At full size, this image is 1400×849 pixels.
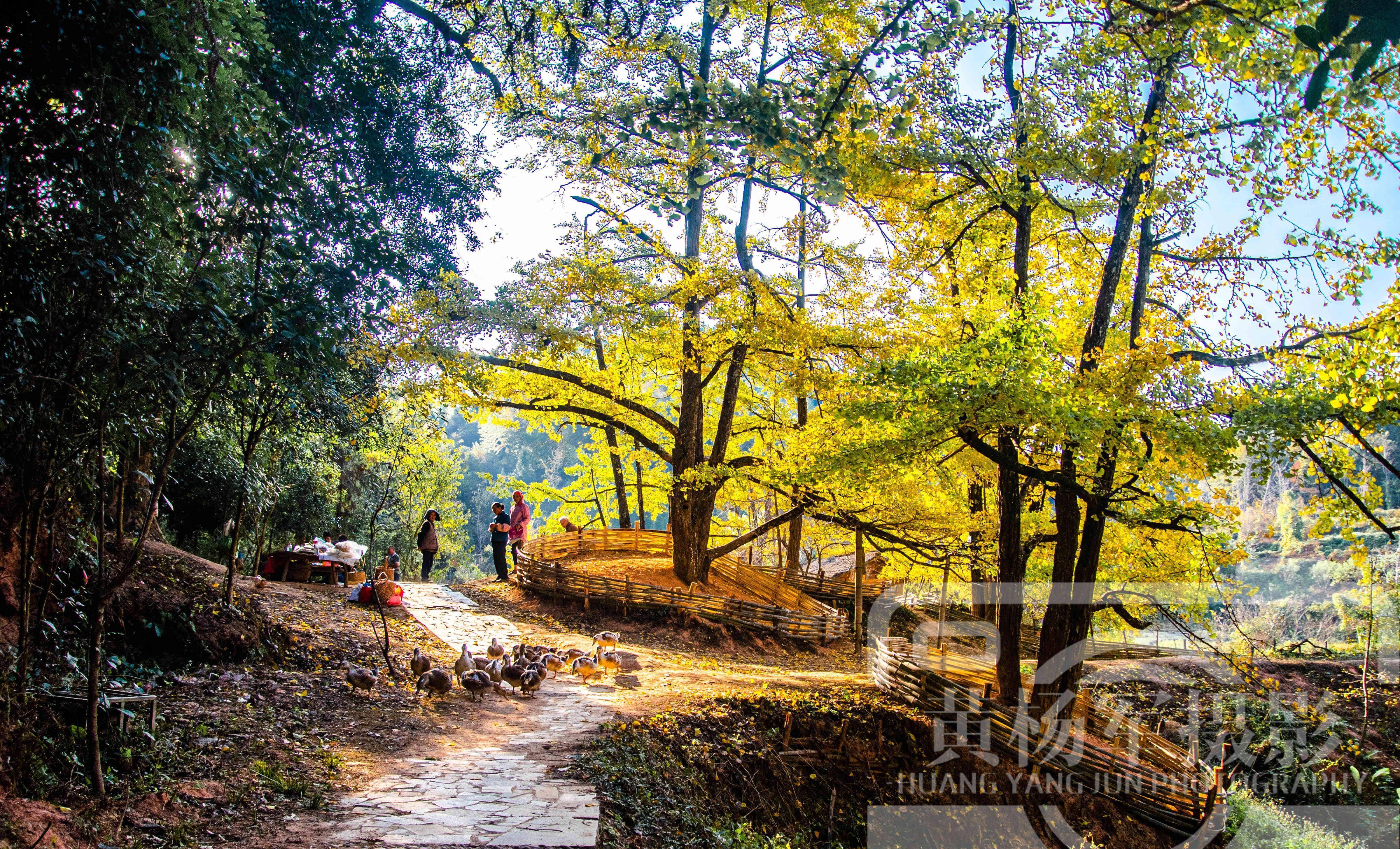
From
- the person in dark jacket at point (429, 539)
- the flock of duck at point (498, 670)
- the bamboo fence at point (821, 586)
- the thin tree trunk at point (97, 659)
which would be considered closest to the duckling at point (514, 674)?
the flock of duck at point (498, 670)

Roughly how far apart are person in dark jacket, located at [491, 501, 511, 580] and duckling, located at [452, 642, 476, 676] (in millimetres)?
7221

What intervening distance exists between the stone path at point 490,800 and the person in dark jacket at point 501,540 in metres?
8.28

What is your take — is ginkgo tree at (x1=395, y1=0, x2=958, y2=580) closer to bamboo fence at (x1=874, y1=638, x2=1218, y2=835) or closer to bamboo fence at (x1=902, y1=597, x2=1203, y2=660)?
bamboo fence at (x1=874, y1=638, x2=1218, y2=835)

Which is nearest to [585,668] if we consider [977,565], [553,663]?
[553,663]

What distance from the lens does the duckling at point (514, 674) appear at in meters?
6.80

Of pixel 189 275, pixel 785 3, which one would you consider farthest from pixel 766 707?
pixel 785 3

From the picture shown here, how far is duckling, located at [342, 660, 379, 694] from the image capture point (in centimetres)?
588

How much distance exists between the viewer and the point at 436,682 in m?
6.25

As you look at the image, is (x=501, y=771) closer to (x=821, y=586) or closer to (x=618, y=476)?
(x=618, y=476)

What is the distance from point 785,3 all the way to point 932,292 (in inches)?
190

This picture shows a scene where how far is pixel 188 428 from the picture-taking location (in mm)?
3508

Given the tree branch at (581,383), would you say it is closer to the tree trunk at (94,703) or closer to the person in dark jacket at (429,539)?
the person in dark jacket at (429,539)

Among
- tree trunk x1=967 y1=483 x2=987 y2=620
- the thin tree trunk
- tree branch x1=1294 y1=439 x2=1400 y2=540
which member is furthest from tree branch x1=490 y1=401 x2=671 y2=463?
the thin tree trunk

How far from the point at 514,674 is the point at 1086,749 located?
21.1 ft
